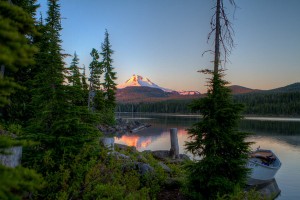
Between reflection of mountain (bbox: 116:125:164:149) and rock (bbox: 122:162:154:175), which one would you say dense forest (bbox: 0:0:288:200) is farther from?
reflection of mountain (bbox: 116:125:164:149)

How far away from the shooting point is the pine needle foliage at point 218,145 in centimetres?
900

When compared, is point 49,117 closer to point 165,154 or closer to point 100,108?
point 165,154

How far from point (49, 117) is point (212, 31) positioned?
8.11m

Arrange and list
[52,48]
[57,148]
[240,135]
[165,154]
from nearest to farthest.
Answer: [57,148], [52,48], [240,135], [165,154]

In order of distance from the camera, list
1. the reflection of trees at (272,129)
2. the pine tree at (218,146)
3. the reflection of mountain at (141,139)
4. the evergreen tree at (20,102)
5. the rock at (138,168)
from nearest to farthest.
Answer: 1. the pine tree at (218,146)
2. the rock at (138,168)
3. the evergreen tree at (20,102)
4. the reflection of mountain at (141,139)
5. the reflection of trees at (272,129)

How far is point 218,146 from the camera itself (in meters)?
9.18

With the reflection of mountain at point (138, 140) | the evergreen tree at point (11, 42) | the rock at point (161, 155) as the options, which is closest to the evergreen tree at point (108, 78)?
the reflection of mountain at point (138, 140)

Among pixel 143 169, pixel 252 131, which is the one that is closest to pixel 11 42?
pixel 143 169

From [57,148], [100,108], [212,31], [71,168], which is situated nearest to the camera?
[71,168]

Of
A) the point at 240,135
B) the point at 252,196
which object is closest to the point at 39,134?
the point at 252,196

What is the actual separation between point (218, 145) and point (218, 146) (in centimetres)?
4

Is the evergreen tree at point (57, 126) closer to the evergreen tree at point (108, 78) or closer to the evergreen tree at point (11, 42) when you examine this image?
the evergreen tree at point (11, 42)

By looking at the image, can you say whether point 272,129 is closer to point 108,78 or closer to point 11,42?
point 108,78

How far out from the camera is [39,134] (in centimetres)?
762
